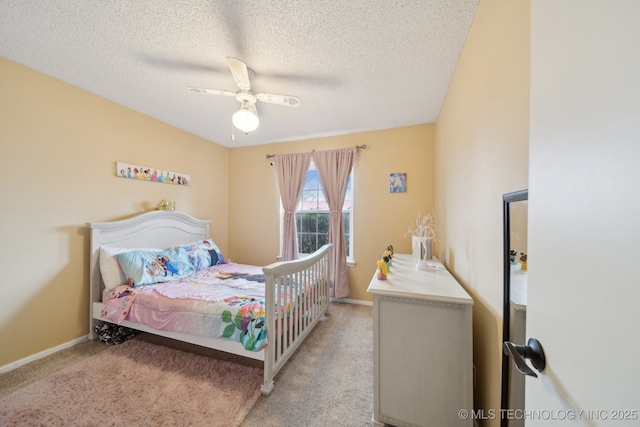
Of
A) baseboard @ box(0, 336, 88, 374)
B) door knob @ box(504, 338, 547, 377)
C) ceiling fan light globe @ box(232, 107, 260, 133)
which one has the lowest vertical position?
baseboard @ box(0, 336, 88, 374)

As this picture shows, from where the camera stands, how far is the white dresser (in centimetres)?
119

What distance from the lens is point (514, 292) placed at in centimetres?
85

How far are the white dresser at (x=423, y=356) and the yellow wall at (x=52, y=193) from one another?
2.79 m

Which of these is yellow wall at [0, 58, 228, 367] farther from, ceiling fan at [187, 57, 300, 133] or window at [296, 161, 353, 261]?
window at [296, 161, 353, 261]

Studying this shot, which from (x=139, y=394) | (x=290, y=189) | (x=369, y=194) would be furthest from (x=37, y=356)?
(x=369, y=194)

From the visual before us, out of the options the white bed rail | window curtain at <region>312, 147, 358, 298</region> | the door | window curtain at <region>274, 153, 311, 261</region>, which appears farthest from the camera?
window curtain at <region>274, 153, 311, 261</region>

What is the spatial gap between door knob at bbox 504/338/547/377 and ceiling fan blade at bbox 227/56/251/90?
193cm

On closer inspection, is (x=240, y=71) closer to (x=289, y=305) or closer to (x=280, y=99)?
(x=280, y=99)

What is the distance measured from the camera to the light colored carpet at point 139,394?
133cm

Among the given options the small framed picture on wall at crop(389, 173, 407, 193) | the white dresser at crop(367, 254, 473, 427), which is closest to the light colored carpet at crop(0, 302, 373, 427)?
the white dresser at crop(367, 254, 473, 427)

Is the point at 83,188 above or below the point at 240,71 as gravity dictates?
below

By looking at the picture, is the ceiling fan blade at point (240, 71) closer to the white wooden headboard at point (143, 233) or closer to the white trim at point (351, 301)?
the white wooden headboard at point (143, 233)

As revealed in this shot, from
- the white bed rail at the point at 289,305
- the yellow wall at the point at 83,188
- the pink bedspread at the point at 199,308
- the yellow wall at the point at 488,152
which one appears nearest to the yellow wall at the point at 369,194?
→ the yellow wall at the point at 83,188

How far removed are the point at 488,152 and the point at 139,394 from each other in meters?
2.64
